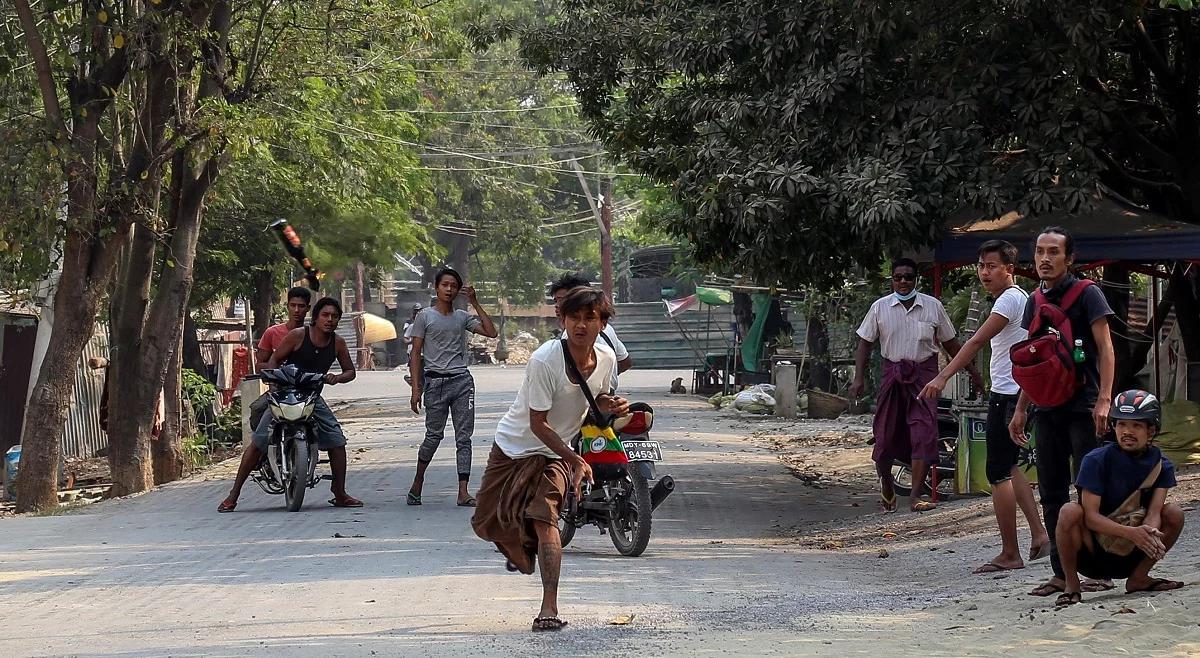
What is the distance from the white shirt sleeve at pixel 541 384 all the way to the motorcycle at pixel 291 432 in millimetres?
5570

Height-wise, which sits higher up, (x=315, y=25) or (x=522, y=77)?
(x=522, y=77)

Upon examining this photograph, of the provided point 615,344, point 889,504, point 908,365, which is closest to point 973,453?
point 889,504

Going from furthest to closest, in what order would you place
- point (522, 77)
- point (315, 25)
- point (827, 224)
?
point (522, 77)
point (315, 25)
point (827, 224)

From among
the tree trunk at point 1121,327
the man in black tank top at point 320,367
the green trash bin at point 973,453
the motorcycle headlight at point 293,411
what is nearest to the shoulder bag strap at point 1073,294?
the green trash bin at point 973,453

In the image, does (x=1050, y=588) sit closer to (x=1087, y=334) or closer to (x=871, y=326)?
(x=1087, y=334)

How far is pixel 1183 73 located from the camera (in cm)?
1368

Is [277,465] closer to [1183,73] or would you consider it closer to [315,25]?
[315,25]

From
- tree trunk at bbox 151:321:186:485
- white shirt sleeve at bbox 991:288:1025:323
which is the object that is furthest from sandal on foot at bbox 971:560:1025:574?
tree trunk at bbox 151:321:186:485

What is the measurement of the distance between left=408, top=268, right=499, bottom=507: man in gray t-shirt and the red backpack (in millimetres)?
5648

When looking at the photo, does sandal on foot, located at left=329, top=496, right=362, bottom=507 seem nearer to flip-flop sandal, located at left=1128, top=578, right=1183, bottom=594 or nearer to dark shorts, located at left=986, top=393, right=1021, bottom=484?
dark shorts, located at left=986, top=393, right=1021, bottom=484

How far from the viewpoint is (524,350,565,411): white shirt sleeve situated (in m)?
6.65

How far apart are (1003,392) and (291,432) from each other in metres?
6.09

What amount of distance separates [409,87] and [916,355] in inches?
607

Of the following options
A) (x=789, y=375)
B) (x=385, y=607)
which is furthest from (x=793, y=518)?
(x=789, y=375)
